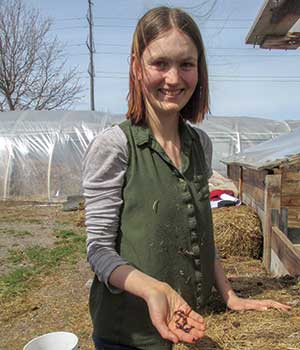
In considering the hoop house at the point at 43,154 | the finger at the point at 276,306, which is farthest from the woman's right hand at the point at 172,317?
the hoop house at the point at 43,154

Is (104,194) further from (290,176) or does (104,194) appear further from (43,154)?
(43,154)

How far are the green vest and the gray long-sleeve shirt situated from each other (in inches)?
1.3

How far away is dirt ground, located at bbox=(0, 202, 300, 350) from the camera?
6.34ft

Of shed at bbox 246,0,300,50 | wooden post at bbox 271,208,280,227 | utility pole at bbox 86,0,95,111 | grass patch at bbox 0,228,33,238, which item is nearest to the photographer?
shed at bbox 246,0,300,50

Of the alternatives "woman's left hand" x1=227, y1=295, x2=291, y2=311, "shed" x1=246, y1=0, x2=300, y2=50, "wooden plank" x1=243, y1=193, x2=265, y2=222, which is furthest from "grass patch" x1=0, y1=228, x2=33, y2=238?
"woman's left hand" x1=227, y1=295, x2=291, y2=311

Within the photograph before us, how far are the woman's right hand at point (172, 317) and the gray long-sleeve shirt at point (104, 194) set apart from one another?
0.95 feet

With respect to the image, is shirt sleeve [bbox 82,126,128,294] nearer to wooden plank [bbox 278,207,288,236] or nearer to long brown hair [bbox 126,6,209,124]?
long brown hair [bbox 126,6,209,124]

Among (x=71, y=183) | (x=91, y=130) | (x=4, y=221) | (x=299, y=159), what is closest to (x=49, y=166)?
(x=71, y=183)

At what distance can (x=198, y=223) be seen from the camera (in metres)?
1.70

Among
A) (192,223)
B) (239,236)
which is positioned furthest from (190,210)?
(239,236)

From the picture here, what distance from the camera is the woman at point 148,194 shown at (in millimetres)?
1553

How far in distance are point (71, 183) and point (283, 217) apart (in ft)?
32.1

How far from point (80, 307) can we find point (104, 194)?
3.53 meters

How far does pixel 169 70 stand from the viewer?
157 centimetres
